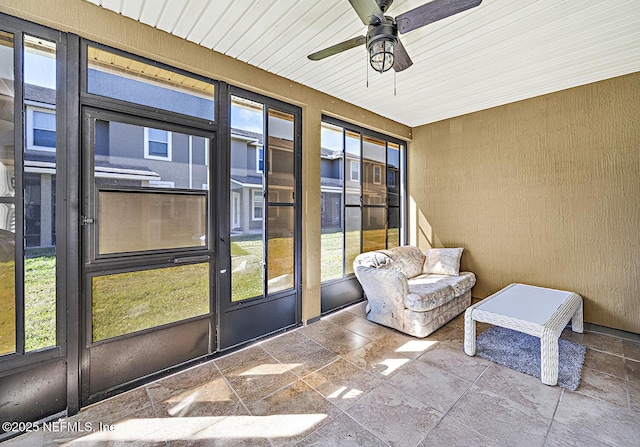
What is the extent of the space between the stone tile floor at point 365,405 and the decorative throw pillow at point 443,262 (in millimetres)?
1379

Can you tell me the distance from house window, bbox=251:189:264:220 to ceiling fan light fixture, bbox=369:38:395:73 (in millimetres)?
1657

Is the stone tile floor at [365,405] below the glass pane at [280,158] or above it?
below

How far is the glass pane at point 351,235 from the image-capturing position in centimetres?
390

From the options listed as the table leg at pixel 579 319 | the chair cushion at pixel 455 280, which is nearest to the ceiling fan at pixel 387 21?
the chair cushion at pixel 455 280

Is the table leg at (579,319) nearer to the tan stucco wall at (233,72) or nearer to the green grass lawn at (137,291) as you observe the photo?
the tan stucco wall at (233,72)

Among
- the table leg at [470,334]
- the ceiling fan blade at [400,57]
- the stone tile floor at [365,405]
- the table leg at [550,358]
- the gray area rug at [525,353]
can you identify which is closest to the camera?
the stone tile floor at [365,405]

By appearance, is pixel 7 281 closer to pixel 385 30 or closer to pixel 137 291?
pixel 137 291

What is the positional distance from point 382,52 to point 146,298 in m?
2.51

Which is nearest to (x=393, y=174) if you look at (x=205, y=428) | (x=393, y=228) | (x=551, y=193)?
(x=393, y=228)

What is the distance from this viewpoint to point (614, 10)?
198cm

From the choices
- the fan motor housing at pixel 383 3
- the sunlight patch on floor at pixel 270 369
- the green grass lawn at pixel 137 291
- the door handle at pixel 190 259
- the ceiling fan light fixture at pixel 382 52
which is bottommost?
the sunlight patch on floor at pixel 270 369

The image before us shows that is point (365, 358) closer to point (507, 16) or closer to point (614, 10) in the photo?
point (507, 16)

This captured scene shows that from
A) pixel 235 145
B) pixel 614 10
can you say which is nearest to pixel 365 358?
pixel 235 145

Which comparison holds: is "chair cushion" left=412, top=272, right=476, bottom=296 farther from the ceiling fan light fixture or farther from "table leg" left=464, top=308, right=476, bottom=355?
the ceiling fan light fixture
